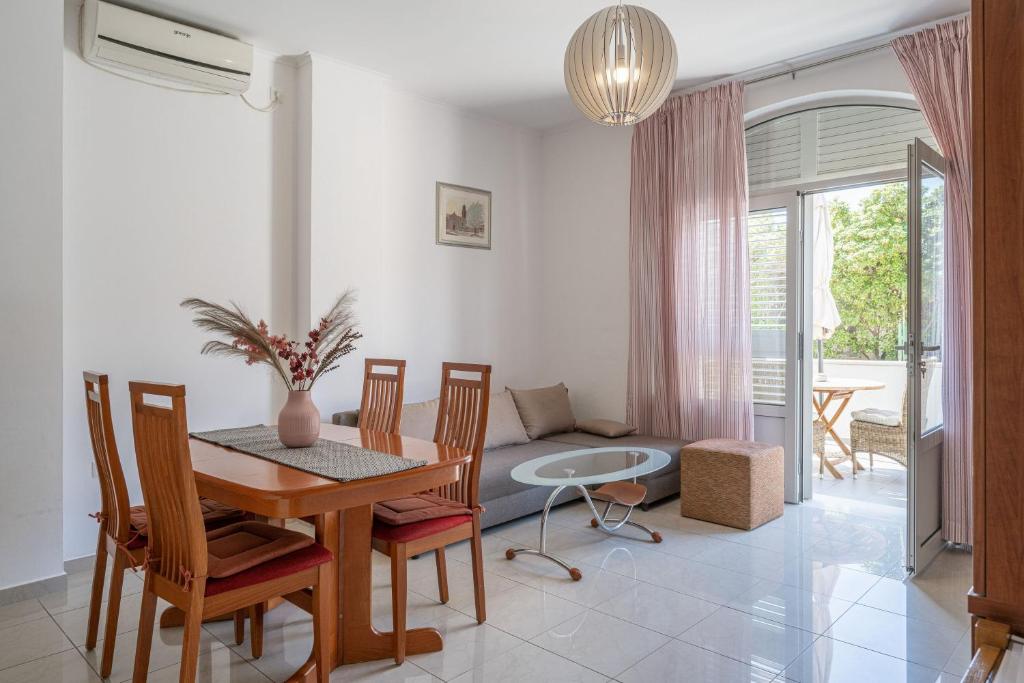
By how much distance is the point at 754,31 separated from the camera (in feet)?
12.5

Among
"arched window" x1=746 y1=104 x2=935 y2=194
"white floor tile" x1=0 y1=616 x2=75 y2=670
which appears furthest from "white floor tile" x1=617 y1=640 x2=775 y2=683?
"arched window" x1=746 y1=104 x2=935 y2=194

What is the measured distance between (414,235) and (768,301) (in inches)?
102

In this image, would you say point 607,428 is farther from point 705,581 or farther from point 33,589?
point 33,589

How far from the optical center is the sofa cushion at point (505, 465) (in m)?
3.83

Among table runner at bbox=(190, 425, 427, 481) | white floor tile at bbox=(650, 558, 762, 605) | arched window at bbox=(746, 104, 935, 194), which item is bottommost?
white floor tile at bbox=(650, 558, 762, 605)

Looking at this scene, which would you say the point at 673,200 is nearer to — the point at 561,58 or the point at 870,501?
the point at 561,58

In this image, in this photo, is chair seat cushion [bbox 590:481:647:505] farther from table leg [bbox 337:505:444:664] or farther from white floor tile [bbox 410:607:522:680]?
table leg [bbox 337:505:444:664]

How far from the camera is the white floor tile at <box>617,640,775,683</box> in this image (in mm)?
2248

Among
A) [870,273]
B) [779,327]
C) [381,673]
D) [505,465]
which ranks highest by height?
[870,273]

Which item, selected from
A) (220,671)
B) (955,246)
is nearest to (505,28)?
(955,246)

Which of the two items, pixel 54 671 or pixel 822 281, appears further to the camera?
pixel 822 281

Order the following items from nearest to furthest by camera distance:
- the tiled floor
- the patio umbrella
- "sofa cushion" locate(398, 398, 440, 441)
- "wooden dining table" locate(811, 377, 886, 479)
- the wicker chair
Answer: the tiled floor
"sofa cushion" locate(398, 398, 440, 441)
the wicker chair
"wooden dining table" locate(811, 377, 886, 479)
the patio umbrella

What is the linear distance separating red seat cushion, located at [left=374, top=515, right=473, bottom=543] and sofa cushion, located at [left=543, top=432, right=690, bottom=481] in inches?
79.6

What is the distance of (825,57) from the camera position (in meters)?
4.14
